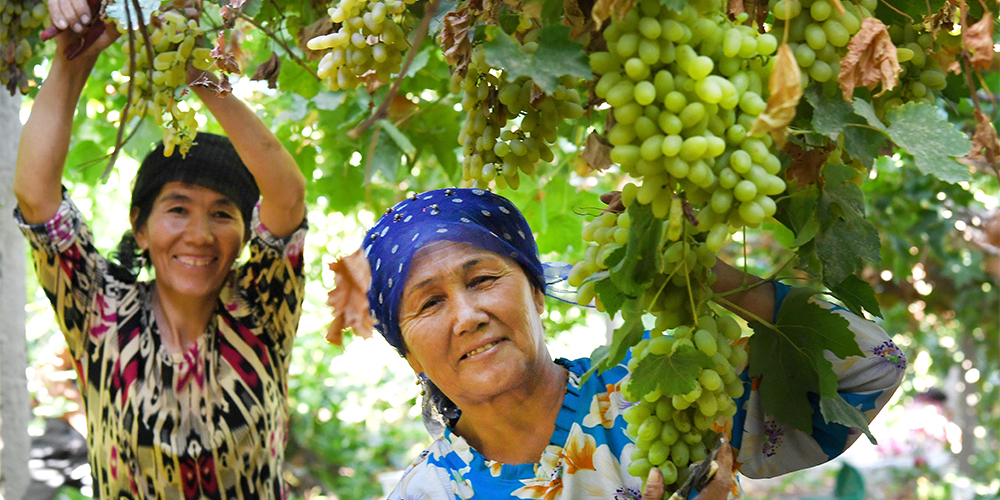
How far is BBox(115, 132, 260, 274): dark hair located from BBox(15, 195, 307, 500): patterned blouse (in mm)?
88

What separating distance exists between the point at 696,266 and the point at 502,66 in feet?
0.91

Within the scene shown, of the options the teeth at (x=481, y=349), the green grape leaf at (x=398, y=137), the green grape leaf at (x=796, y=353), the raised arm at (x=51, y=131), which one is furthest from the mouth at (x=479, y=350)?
the raised arm at (x=51, y=131)

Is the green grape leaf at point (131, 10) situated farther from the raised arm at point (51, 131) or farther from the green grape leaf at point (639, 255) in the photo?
the green grape leaf at point (639, 255)

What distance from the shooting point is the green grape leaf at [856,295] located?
89cm

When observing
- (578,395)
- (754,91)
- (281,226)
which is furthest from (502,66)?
(281,226)

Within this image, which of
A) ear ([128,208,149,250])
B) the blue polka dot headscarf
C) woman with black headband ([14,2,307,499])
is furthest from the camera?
ear ([128,208,149,250])

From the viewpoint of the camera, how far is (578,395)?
1.18 m

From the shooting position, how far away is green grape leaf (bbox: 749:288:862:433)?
2.93ft

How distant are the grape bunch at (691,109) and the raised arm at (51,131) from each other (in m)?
0.94

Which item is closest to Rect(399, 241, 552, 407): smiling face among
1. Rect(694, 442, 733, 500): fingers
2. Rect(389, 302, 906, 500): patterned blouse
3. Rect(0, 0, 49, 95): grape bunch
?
Rect(389, 302, 906, 500): patterned blouse

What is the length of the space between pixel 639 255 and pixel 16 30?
3.53 ft

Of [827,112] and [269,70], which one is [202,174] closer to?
[269,70]

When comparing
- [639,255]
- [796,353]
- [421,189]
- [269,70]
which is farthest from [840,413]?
[421,189]

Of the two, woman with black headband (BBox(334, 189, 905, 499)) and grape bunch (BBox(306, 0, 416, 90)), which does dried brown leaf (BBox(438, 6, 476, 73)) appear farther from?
woman with black headband (BBox(334, 189, 905, 499))
